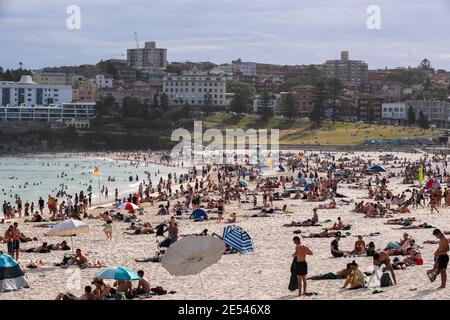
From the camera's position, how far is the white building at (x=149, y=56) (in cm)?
15675

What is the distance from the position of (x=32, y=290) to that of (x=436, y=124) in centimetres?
8418

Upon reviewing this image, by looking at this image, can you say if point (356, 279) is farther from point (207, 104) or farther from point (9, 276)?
point (207, 104)

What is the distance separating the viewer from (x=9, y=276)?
11.5 metres

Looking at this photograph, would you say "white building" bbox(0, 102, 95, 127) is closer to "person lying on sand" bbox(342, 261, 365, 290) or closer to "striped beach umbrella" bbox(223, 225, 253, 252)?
"striped beach umbrella" bbox(223, 225, 253, 252)

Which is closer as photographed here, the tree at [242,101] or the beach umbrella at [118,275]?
the beach umbrella at [118,275]

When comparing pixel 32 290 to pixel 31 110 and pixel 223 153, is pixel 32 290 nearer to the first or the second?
pixel 223 153

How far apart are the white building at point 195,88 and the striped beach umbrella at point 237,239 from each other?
284 ft

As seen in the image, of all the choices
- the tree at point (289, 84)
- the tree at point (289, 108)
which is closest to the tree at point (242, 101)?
the tree at point (289, 108)

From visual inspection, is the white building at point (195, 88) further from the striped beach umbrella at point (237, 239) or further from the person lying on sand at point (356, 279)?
the person lying on sand at point (356, 279)

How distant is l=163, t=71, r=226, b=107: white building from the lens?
104 meters

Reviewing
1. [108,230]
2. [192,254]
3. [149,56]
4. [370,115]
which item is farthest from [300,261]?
[149,56]

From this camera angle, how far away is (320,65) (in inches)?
6427

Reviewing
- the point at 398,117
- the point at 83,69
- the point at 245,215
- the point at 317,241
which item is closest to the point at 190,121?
the point at 398,117

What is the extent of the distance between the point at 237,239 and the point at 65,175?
39.2 metres
